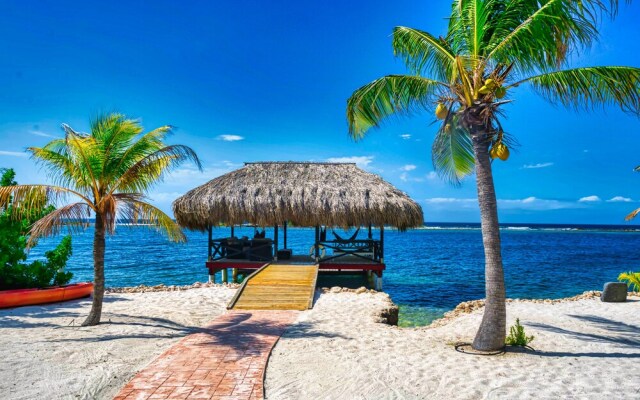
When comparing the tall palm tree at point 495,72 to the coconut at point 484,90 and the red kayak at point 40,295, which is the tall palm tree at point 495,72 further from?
the red kayak at point 40,295

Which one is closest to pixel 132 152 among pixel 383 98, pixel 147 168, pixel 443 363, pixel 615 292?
pixel 147 168

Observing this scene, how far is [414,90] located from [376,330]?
13.7 feet

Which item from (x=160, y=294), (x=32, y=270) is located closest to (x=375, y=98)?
(x=160, y=294)

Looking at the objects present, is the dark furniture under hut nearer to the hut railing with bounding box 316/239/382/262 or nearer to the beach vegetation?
the hut railing with bounding box 316/239/382/262

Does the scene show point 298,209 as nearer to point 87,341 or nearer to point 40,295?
point 40,295

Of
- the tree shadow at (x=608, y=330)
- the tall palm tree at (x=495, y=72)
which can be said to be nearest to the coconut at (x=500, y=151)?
the tall palm tree at (x=495, y=72)

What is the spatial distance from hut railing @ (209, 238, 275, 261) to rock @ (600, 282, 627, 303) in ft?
32.5

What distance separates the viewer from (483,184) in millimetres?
6168

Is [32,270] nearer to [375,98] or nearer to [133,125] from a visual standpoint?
[133,125]

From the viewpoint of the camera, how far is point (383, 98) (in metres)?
7.42

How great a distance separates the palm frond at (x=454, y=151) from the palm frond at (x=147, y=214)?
16.3 ft

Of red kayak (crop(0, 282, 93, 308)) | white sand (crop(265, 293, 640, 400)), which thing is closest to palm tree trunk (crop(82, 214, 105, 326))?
red kayak (crop(0, 282, 93, 308))

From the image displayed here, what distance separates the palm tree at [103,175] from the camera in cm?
725

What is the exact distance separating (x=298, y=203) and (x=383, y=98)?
696cm
